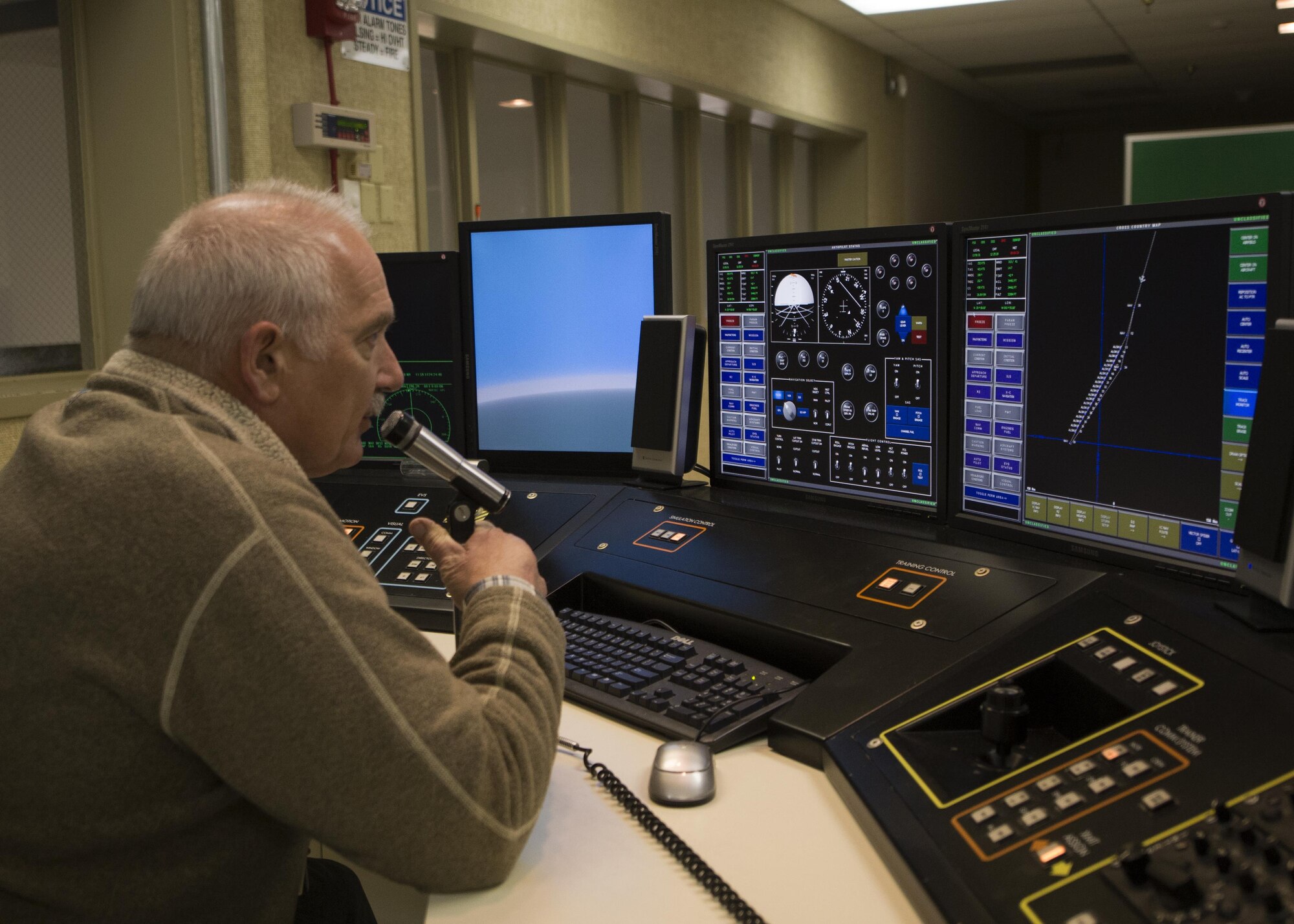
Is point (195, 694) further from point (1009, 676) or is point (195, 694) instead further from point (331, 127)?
point (331, 127)

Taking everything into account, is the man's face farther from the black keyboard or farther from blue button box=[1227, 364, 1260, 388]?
blue button box=[1227, 364, 1260, 388]

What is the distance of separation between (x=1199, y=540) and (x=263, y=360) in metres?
0.92

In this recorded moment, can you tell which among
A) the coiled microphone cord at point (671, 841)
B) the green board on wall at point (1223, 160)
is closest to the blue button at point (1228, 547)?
the coiled microphone cord at point (671, 841)

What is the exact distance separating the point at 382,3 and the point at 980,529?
2685 millimetres

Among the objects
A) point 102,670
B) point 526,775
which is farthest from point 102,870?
point 526,775

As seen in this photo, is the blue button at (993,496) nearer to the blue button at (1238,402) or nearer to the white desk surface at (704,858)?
the blue button at (1238,402)

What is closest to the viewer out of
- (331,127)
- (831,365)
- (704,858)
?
(704,858)

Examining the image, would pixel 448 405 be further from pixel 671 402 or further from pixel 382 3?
pixel 382 3

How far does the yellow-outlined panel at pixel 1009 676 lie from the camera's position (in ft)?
2.85

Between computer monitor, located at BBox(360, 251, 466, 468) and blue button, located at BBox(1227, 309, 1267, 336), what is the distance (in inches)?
52.2

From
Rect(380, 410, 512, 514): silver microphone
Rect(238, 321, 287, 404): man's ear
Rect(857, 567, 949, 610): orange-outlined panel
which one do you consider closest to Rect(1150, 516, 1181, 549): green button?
Rect(857, 567, 949, 610): orange-outlined panel

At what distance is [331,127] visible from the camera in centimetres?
302

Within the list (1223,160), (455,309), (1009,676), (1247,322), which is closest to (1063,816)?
(1009,676)

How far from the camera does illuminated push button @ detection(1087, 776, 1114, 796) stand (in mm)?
801
